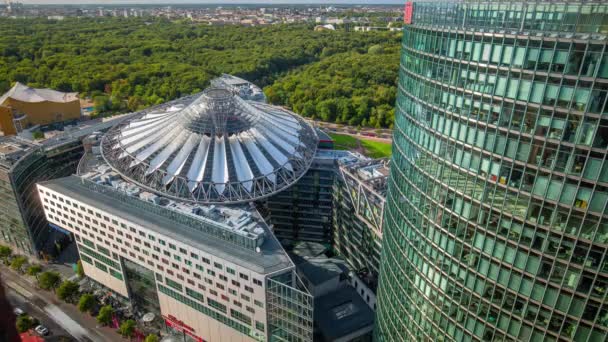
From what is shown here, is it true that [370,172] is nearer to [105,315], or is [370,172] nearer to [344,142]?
[105,315]

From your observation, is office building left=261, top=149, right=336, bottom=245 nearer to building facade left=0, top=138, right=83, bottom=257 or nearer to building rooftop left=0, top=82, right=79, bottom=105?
building facade left=0, top=138, right=83, bottom=257

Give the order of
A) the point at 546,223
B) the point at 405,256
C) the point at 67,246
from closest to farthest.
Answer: the point at 546,223 → the point at 405,256 → the point at 67,246

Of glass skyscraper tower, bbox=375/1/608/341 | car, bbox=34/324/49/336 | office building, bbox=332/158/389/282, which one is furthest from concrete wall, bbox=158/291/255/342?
glass skyscraper tower, bbox=375/1/608/341

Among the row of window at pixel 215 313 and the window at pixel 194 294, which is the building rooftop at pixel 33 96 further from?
the window at pixel 194 294

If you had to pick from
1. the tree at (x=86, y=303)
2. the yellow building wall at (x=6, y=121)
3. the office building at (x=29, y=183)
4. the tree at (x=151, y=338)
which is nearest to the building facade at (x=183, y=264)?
the tree at (x=151, y=338)

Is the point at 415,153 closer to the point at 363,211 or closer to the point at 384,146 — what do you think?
the point at 363,211

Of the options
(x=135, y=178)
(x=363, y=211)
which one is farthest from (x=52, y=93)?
(x=363, y=211)
